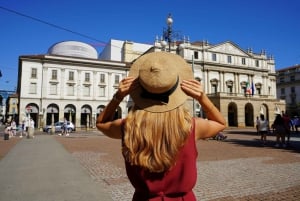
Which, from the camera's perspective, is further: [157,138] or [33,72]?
[33,72]

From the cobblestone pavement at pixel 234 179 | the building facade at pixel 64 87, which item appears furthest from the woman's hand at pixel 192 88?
the building facade at pixel 64 87

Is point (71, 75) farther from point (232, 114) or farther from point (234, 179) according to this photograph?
point (234, 179)

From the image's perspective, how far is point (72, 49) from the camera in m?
55.2

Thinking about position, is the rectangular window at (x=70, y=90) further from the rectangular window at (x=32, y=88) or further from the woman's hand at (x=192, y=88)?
the woman's hand at (x=192, y=88)

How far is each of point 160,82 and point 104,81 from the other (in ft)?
156

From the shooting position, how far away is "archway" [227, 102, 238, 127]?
48375 mm

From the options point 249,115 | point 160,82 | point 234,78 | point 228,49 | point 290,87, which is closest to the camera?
point 160,82

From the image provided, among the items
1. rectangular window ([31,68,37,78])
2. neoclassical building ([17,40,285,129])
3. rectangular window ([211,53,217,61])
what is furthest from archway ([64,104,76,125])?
rectangular window ([211,53,217,61])

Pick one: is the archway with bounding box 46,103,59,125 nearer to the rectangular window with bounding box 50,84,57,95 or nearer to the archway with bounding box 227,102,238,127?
the rectangular window with bounding box 50,84,57,95

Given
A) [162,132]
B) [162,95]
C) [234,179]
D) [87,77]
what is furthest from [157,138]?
[87,77]

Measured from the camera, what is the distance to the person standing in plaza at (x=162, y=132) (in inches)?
68.4

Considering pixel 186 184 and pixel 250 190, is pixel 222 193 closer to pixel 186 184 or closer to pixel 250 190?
pixel 250 190

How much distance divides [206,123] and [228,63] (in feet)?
181

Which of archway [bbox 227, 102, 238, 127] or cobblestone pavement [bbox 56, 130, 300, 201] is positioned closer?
cobblestone pavement [bbox 56, 130, 300, 201]
